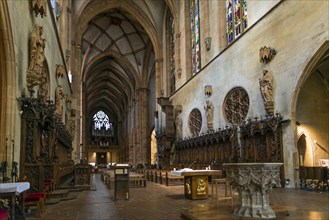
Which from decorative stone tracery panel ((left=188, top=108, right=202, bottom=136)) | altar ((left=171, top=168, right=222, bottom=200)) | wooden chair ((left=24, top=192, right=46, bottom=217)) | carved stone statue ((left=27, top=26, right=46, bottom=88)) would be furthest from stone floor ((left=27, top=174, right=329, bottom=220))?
decorative stone tracery panel ((left=188, top=108, right=202, bottom=136))

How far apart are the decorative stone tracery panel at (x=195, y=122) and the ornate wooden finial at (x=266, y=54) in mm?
7903

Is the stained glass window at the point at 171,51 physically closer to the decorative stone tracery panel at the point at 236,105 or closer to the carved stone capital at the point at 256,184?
the decorative stone tracery panel at the point at 236,105

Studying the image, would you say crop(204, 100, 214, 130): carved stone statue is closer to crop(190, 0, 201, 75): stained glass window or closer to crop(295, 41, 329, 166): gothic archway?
crop(190, 0, 201, 75): stained glass window

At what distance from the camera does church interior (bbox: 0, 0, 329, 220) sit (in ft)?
22.2

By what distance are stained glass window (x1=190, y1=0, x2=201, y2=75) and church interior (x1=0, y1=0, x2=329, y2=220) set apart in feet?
0.46

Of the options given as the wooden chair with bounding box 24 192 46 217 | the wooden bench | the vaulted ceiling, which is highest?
the vaulted ceiling

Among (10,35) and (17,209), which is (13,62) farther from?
(17,209)

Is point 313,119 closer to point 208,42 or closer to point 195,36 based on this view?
point 208,42

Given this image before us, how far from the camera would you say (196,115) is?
2112cm

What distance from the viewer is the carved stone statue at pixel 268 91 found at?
41.2 ft

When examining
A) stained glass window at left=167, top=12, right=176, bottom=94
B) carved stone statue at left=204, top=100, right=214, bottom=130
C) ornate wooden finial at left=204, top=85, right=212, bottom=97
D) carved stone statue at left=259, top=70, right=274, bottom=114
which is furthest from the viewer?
stained glass window at left=167, top=12, right=176, bottom=94

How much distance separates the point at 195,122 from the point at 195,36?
20.3 ft

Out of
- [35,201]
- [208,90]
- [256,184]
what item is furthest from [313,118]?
[35,201]

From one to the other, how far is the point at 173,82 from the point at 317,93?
1477 centimetres
